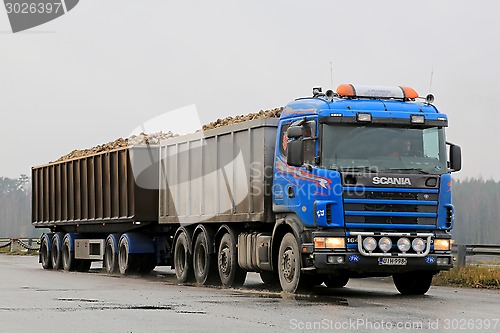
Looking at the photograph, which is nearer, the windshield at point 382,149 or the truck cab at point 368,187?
the truck cab at point 368,187

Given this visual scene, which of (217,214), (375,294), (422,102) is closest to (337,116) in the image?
(422,102)

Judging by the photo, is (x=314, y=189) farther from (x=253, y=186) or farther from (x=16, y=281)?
(x=16, y=281)

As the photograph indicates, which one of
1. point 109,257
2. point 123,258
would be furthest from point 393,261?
point 109,257

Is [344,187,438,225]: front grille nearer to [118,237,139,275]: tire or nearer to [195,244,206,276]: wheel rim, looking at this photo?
[195,244,206,276]: wheel rim

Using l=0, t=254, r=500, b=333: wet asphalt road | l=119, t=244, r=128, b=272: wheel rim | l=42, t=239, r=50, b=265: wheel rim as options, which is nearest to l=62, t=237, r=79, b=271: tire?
l=42, t=239, r=50, b=265: wheel rim

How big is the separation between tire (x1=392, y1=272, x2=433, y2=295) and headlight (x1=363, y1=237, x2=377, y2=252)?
154 centimetres

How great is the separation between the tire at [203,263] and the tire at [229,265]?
13.4 inches

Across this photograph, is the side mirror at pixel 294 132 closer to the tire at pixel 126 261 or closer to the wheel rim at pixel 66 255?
the tire at pixel 126 261

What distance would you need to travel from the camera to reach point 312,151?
16.4 m

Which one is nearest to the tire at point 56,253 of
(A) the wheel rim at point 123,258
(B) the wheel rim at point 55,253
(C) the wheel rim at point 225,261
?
(B) the wheel rim at point 55,253

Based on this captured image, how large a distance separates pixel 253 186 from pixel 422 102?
11.2 ft

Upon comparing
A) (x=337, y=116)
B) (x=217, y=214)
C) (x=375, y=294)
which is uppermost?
(x=337, y=116)

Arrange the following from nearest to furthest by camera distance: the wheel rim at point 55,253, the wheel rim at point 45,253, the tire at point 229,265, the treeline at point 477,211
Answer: the tire at point 229,265
the wheel rim at point 55,253
the wheel rim at point 45,253
the treeline at point 477,211

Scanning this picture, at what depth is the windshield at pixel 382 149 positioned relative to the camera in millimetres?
16250
